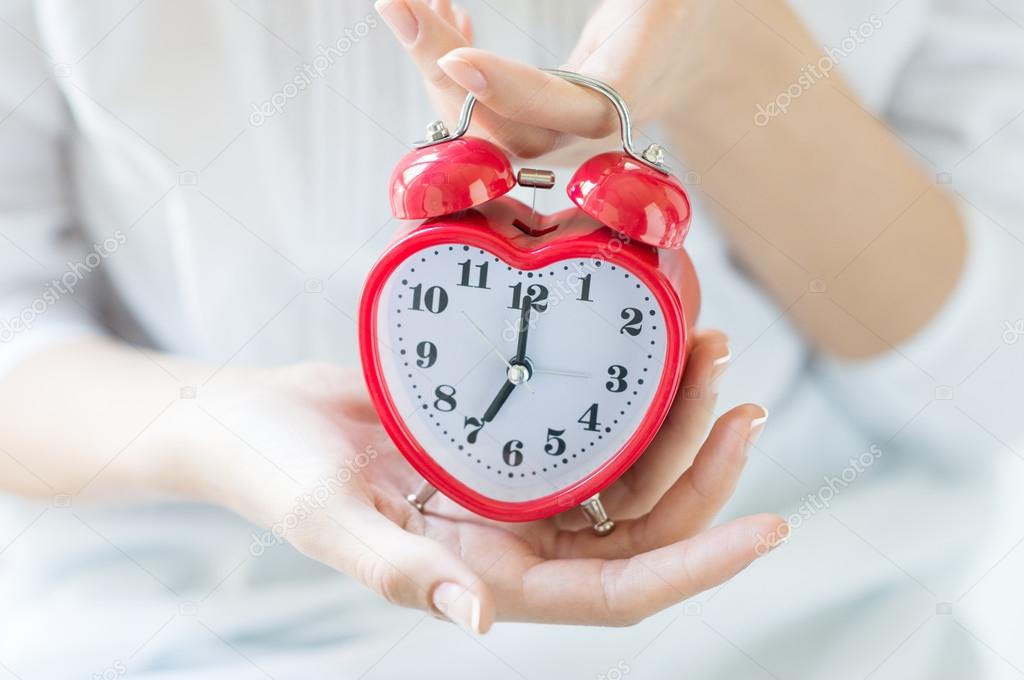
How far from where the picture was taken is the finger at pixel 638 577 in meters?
1.00

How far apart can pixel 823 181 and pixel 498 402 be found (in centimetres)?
76

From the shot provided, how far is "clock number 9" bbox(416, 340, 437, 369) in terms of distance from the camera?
1.12 meters

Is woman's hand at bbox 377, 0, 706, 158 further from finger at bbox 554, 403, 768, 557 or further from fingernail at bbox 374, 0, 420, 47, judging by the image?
finger at bbox 554, 403, 768, 557

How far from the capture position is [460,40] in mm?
1070

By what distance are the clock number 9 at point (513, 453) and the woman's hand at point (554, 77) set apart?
0.36 metres

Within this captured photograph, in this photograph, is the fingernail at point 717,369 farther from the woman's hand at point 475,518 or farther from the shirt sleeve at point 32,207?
the shirt sleeve at point 32,207

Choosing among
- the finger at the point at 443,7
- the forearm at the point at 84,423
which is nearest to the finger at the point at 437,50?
the finger at the point at 443,7

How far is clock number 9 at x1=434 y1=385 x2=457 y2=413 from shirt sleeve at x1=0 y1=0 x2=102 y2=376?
2.39 feet

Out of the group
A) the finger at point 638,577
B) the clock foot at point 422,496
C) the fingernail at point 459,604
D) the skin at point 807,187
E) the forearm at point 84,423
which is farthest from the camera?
the skin at point 807,187

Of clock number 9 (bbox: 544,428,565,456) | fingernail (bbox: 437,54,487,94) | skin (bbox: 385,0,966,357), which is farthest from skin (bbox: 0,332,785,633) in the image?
skin (bbox: 385,0,966,357)

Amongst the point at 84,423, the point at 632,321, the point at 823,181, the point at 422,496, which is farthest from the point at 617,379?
the point at 84,423

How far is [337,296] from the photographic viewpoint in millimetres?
1636

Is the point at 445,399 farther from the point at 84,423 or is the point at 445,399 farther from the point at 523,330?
→ the point at 84,423

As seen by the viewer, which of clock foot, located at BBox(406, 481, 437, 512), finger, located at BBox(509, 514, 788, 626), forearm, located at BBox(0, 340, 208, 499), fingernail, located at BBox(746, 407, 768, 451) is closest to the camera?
finger, located at BBox(509, 514, 788, 626)
